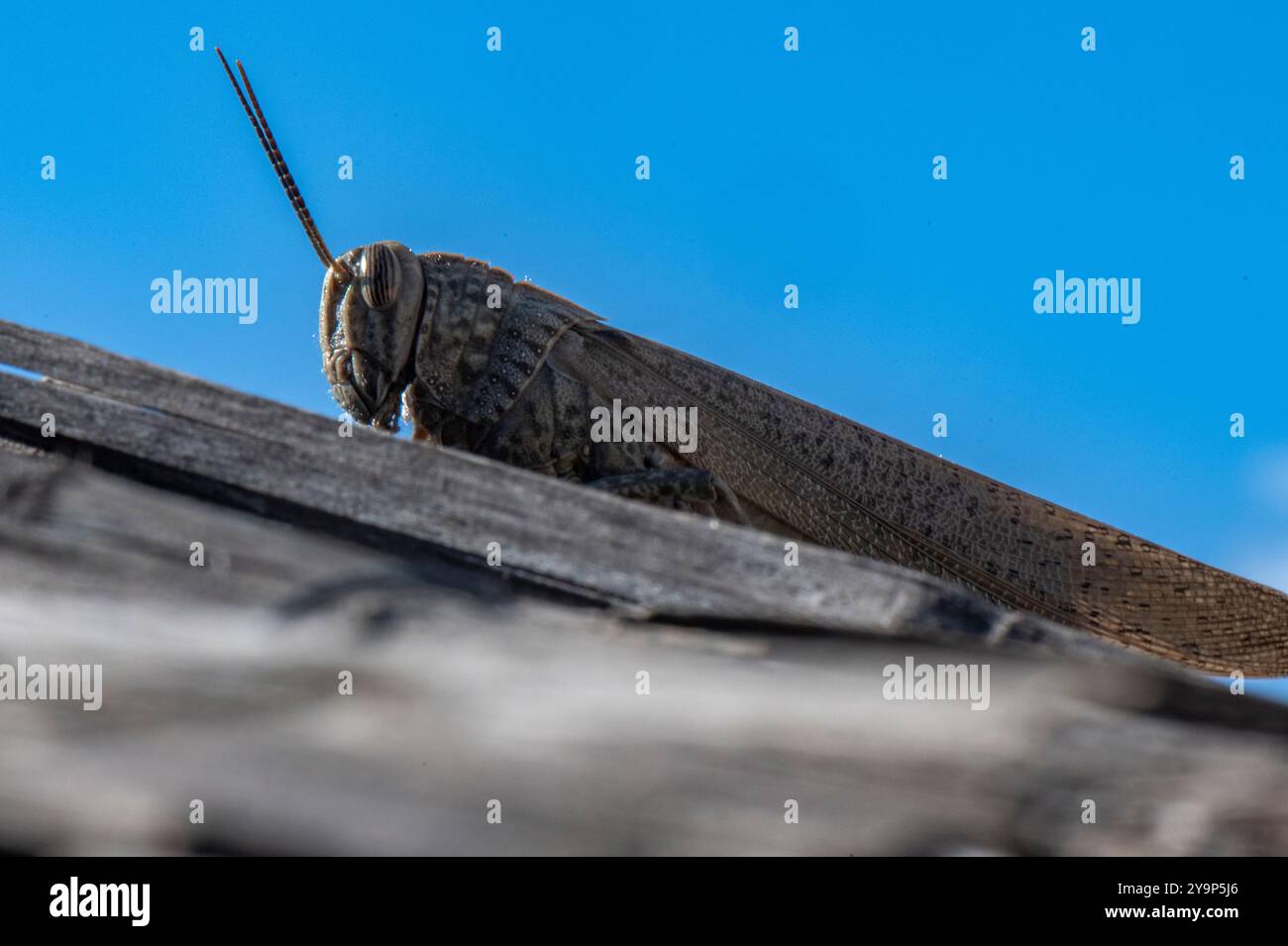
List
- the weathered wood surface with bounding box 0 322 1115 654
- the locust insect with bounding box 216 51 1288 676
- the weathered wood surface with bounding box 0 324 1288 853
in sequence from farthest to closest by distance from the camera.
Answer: the locust insect with bounding box 216 51 1288 676
the weathered wood surface with bounding box 0 322 1115 654
the weathered wood surface with bounding box 0 324 1288 853

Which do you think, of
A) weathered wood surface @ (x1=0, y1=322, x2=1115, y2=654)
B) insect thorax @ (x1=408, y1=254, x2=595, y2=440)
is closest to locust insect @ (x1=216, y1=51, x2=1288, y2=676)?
insect thorax @ (x1=408, y1=254, x2=595, y2=440)

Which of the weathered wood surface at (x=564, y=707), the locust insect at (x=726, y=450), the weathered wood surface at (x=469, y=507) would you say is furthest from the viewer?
the locust insect at (x=726, y=450)

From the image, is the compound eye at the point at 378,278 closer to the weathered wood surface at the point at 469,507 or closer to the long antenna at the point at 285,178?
the long antenna at the point at 285,178

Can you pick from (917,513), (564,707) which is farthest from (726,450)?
(564,707)

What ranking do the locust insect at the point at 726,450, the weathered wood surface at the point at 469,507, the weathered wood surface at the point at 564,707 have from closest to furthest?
the weathered wood surface at the point at 564,707 → the weathered wood surface at the point at 469,507 → the locust insect at the point at 726,450

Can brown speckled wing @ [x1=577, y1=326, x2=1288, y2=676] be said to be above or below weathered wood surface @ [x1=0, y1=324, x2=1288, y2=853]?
above

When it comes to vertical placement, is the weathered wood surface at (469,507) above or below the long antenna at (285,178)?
below

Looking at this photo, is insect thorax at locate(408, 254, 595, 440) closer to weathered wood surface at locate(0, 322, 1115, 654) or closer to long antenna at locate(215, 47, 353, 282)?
long antenna at locate(215, 47, 353, 282)

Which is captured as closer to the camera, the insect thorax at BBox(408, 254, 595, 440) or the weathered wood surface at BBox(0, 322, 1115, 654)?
the weathered wood surface at BBox(0, 322, 1115, 654)

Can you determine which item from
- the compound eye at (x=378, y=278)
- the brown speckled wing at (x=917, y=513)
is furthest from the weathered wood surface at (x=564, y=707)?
the brown speckled wing at (x=917, y=513)
